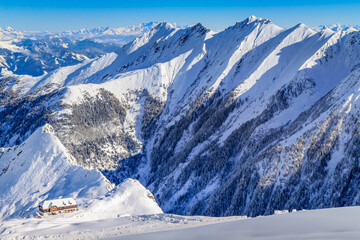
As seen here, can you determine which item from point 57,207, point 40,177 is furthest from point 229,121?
point 57,207

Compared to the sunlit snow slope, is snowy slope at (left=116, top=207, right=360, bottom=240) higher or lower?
higher

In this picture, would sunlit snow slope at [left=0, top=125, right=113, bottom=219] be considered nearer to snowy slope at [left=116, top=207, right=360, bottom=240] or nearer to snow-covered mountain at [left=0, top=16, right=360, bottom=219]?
snow-covered mountain at [left=0, top=16, right=360, bottom=219]

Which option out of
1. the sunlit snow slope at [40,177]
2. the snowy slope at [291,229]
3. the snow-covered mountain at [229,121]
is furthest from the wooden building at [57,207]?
the snowy slope at [291,229]

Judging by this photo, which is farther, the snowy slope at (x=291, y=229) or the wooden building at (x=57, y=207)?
the wooden building at (x=57, y=207)

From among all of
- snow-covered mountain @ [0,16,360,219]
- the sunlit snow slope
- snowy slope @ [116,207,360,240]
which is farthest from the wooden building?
snowy slope @ [116,207,360,240]

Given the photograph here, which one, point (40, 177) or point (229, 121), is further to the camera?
point (229, 121)

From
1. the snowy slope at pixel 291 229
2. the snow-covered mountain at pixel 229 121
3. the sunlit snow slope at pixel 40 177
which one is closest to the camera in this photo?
the snowy slope at pixel 291 229

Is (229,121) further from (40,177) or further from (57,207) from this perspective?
(57,207)

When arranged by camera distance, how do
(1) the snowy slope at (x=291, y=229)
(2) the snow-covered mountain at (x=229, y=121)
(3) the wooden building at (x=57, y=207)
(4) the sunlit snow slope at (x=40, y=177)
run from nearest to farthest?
(1) the snowy slope at (x=291, y=229) < (3) the wooden building at (x=57, y=207) < (4) the sunlit snow slope at (x=40, y=177) < (2) the snow-covered mountain at (x=229, y=121)

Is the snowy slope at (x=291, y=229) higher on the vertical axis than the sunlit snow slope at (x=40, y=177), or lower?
higher

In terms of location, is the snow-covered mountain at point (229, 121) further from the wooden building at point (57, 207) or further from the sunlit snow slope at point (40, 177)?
the wooden building at point (57, 207)
